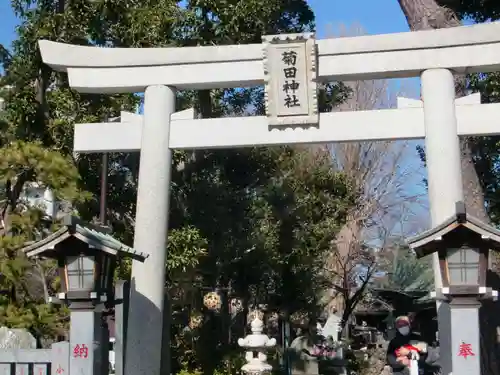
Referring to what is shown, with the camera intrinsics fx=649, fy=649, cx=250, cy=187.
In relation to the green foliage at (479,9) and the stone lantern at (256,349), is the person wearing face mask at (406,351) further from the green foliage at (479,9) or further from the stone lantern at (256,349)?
the green foliage at (479,9)

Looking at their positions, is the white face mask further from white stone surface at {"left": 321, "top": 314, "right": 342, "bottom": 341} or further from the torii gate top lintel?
white stone surface at {"left": 321, "top": 314, "right": 342, "bottom": 341}

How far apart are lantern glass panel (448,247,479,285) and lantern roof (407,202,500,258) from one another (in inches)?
7.0

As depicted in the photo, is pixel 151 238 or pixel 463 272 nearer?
pixel 463 272

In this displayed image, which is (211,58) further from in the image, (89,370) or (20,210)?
(89,370)

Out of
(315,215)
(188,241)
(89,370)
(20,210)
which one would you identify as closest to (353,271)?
(315,215)

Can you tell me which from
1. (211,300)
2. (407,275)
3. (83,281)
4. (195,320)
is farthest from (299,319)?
(83,281)

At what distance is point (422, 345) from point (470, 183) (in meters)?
3.89

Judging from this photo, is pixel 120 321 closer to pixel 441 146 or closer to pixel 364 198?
pixel 441 146

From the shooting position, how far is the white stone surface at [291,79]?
8.73 metres

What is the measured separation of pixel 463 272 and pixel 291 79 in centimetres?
383

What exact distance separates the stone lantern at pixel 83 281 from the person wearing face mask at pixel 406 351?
3.12 metres

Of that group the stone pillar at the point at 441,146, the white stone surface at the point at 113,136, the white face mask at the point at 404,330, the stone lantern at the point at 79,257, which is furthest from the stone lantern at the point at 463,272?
the white stone surface at the point at 113,136

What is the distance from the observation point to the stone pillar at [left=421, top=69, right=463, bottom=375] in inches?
320

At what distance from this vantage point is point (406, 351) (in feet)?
22.5
